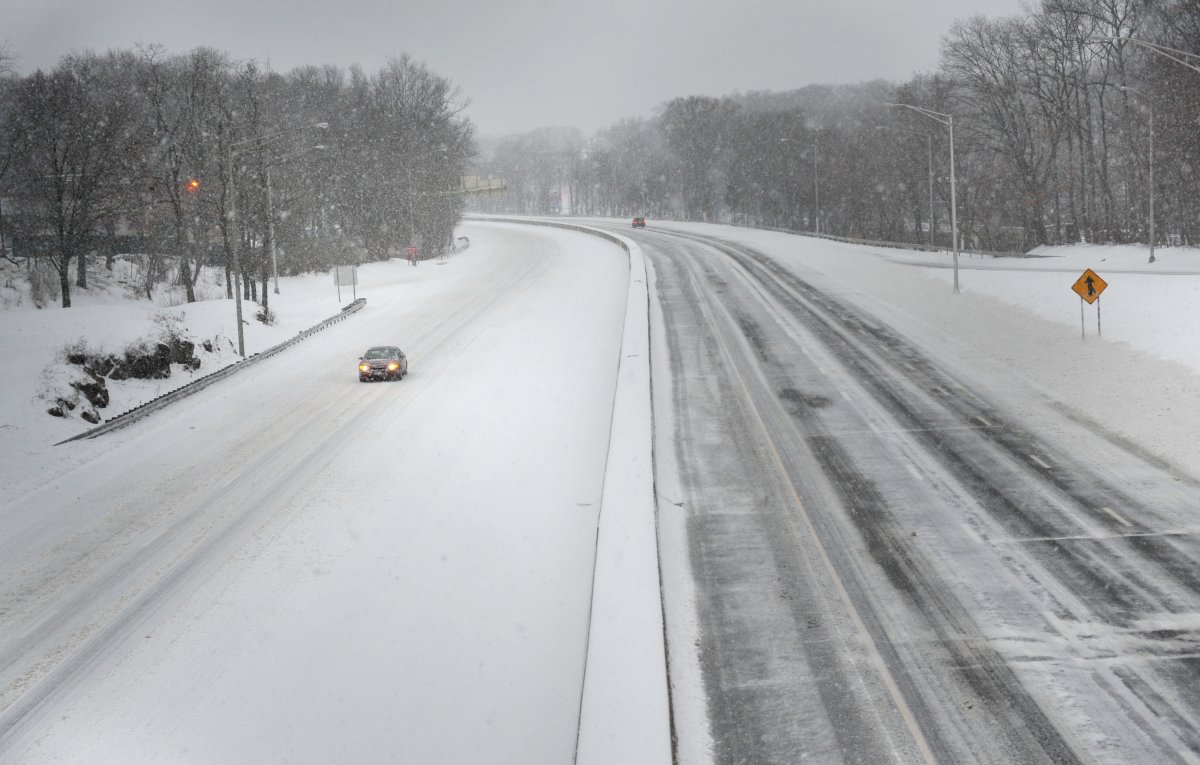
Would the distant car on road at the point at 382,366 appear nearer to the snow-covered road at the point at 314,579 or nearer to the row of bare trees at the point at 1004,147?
the snow-covered road at the point at 314,579

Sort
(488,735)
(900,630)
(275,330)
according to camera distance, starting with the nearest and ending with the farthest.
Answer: (488,735) → (900,630) → (275,330)

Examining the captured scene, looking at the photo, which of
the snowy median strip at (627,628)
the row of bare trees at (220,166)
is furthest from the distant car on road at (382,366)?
the snowy median strip at (627,628)

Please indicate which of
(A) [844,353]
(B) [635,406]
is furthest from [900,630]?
(A) [844,353]

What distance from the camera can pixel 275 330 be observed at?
41500mm

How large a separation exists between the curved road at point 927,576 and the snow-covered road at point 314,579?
242 centimetres

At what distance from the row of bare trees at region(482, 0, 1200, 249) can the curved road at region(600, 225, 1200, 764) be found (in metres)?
11.7

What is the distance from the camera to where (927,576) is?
559 inches

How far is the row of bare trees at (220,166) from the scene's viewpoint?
155 feet

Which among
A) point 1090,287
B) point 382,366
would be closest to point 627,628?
point 382,366

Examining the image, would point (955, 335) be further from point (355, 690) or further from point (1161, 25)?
point (1161, 25)

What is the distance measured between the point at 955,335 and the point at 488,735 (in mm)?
26500

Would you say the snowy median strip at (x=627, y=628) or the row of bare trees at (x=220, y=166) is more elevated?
the row of bare trees at (x=220, y=166)

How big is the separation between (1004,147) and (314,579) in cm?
7400

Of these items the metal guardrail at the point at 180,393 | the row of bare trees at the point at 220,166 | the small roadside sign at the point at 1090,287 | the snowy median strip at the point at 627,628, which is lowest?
the snowy median strip at the point at 627,628
